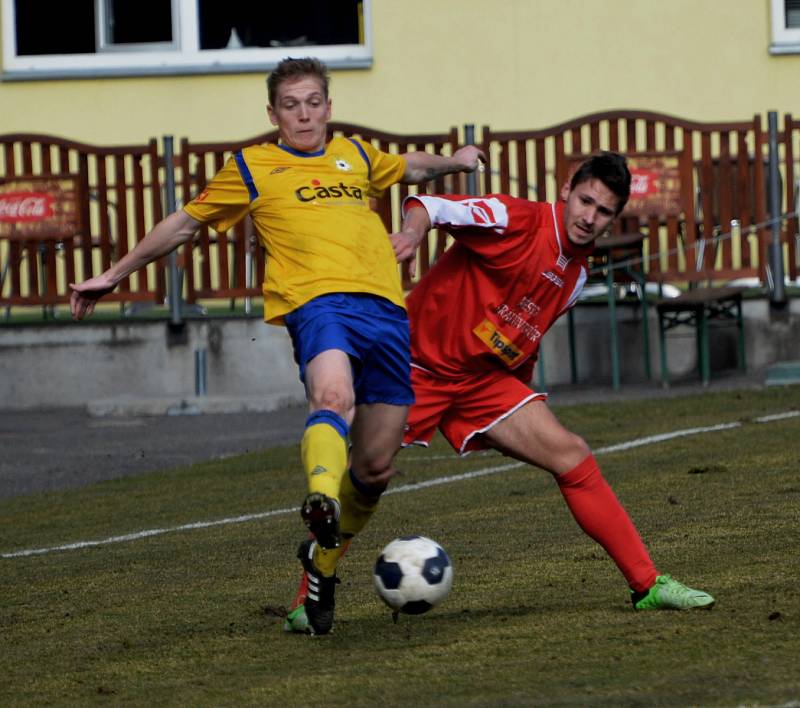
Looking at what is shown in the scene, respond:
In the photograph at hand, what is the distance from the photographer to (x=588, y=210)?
6.95m

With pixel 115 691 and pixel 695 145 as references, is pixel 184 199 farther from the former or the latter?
pixel 115 691

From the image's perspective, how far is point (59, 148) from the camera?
1745cm

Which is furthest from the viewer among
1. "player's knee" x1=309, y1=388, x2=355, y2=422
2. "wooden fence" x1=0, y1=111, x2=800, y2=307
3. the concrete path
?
"wooden fence" x1=0, y1=111, x2=800, y2=307

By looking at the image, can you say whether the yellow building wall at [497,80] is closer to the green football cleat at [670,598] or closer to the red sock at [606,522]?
the red sock at [606,522]

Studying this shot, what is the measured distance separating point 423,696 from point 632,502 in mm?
4746

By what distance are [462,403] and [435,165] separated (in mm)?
1007

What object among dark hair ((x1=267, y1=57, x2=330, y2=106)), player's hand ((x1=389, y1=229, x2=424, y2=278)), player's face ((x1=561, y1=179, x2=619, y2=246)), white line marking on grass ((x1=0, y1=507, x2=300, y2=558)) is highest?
dark hair ((x1=267, y1=57, x2=330, y2=106))

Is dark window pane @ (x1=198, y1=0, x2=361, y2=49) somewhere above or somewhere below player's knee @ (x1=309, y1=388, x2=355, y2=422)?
above

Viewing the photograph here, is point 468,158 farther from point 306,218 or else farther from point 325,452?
point 325,452

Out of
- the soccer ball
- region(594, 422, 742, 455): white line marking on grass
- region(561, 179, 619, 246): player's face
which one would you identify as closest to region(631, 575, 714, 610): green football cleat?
the soccer ball

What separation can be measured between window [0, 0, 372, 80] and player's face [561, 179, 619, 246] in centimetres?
1396

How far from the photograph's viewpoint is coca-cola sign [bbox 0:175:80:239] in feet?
56.2

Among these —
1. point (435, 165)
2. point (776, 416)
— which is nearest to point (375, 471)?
point (435, 165)

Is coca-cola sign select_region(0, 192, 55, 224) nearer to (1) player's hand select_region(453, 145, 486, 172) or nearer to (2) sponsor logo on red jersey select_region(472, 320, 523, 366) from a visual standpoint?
(1) player's hand select_region(453, 145, 486, 172)
